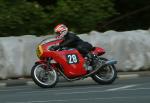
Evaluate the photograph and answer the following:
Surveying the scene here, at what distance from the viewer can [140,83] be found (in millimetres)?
17375

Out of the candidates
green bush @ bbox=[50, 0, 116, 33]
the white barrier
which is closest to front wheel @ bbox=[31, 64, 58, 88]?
the white barrier

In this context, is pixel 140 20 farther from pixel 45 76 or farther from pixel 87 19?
pixel 45 76

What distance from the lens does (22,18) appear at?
81.3 feet

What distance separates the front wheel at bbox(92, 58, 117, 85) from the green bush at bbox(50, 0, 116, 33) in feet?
22.7

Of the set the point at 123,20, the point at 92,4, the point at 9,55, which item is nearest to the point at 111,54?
the point at 9,55

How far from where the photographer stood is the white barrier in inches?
797

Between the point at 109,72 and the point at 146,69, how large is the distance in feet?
10.8

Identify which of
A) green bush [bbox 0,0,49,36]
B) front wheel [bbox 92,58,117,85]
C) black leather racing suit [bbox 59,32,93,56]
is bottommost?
front wheel [bbox 92,58,117,85]

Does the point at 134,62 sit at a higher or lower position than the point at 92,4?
lower

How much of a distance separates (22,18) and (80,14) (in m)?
2.10

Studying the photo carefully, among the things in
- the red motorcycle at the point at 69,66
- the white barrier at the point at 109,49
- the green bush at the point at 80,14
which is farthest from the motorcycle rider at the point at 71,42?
the green bush at the point at 80,14

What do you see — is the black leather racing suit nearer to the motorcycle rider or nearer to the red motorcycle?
the motorcycle rider

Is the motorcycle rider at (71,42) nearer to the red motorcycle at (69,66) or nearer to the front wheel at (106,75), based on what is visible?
the red motorcycle at (69,66)

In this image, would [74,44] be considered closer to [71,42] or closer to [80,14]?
[71,42]
